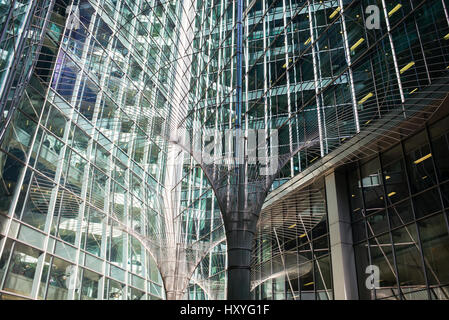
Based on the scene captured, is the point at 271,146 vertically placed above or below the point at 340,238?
above

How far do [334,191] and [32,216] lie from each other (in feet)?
32.3

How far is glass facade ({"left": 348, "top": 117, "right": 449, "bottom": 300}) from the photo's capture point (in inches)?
409

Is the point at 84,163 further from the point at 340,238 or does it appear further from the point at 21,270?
the point at 340,238

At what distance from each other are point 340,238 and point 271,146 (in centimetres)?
420

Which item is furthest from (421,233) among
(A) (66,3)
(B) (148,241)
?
(A) (66,3)

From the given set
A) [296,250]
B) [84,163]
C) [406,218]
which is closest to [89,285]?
[84,163]

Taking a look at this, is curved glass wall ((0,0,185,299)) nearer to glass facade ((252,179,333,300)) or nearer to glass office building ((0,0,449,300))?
glass office building ((0,0,449,300))

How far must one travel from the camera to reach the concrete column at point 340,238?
12.5 meters

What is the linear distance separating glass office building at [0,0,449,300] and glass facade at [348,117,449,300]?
4 centimetres

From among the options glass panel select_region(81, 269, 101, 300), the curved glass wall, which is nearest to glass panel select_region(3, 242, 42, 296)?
the curved glass wall

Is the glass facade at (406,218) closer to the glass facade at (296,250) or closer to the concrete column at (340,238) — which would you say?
the concrete column at (340,238)

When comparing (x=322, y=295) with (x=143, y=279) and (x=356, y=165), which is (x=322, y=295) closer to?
(x=356, y=165)

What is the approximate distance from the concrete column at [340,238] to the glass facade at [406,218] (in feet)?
A: 0.75

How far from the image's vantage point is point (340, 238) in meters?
13.0
